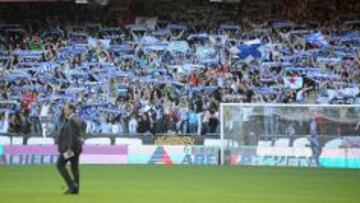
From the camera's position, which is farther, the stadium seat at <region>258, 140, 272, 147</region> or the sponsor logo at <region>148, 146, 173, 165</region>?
the sponsor logo at <region>148, 146, 173, 165</region>

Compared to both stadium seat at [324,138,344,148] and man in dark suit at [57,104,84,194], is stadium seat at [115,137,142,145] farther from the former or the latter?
man in dark suit at [57,104,84,194]

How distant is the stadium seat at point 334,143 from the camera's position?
3225 centimetres

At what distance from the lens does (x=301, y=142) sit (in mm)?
32688

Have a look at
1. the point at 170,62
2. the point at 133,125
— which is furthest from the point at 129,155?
the point at 170,62

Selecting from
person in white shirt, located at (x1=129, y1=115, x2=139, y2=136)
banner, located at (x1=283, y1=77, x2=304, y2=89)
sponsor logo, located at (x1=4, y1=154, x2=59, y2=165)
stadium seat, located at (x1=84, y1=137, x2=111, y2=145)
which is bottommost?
sponsor logo, located at (x1=4, y1=154, x2=59, y2=165)

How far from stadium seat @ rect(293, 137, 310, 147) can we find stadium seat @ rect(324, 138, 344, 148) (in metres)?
0.70

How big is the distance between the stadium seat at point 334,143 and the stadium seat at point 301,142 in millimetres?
704

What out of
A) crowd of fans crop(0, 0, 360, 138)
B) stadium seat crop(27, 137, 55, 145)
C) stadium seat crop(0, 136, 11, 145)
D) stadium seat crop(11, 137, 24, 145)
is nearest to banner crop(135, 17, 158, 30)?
crowd of fans crop(0, 0, 360, 138)

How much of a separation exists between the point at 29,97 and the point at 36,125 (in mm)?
2433

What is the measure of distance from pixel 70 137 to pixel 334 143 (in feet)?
50.3

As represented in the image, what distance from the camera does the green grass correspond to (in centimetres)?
1894

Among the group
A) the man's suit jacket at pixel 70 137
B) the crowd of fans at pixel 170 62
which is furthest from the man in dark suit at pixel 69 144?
the crowd of fans at pixel 170 62

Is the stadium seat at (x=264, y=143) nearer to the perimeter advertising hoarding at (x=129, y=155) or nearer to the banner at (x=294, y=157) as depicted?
the banner at (x=294, y=157)

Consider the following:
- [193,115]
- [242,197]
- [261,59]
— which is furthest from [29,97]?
[242,197]
